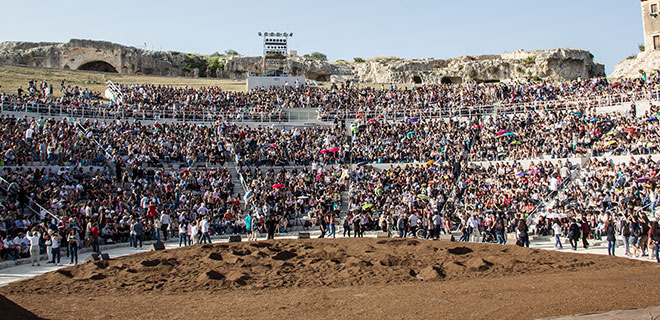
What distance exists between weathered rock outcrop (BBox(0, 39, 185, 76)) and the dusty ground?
54883 mm

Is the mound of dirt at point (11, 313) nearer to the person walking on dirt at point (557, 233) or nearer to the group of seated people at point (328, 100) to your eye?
the person walking on dirt at point (557, 233)

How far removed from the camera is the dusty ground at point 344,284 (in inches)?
499

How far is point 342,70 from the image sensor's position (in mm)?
77000

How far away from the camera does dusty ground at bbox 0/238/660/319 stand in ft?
41.6

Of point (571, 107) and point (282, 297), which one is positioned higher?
point (571, 107)

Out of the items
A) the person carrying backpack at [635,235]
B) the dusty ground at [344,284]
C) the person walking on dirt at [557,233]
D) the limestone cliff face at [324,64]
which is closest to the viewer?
the dusty ground at [344,284]

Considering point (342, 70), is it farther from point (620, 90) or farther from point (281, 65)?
point (620, 90)

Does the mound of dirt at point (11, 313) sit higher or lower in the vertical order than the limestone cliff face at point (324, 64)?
lower

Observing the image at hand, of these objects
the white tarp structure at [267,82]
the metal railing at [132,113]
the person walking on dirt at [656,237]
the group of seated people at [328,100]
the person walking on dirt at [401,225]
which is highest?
the white tarp structure at [267,82]

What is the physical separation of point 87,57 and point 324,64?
29.5m

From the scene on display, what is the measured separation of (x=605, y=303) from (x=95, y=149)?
29.2 metres

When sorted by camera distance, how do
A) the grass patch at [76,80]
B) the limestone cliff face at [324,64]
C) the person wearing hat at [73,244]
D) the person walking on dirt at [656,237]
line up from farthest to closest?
the limestone cliff face at [324,64], the grass patch at [76,80], the person wearing hat at [73,244], the person walking on dirt at [656,237]

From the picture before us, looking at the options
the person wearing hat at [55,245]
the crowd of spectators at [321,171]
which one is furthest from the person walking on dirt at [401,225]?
the person wearing hat at [55,245]

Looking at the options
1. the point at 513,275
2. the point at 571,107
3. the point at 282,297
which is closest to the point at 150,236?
the point at 282,297
